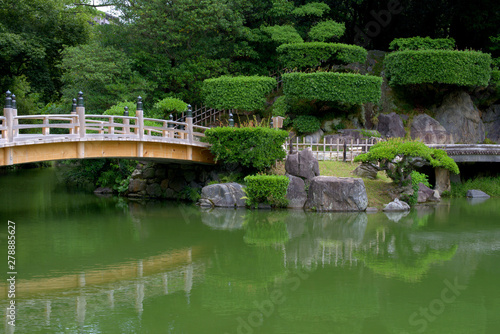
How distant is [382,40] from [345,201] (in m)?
16.2

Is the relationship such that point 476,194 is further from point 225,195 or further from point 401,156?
point 225,195

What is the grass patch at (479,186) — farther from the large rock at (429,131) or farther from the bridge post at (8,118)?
the bridge post at (8,118)

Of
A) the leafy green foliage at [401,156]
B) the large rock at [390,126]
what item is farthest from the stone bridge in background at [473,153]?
the large rock at [390,126]

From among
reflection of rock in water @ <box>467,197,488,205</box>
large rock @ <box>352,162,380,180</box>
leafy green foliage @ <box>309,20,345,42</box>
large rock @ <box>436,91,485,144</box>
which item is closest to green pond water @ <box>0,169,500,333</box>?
large rock @ <box>352,162,380,180</box>

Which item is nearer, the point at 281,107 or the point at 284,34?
the point at 281,107

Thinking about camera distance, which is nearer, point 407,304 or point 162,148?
point 407,304

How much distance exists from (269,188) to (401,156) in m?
4.44

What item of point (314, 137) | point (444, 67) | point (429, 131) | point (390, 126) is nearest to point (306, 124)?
point (314, 137)

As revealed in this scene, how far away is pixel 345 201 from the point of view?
1717cm

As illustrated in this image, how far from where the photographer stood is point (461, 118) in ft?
82.2

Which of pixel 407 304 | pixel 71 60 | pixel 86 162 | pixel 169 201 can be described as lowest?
pixel 407 304

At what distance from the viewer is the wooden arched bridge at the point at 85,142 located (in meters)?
14.2

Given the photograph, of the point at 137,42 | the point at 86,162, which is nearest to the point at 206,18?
the point at 137,42

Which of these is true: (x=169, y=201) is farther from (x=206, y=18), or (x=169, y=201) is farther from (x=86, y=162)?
(x=206, y=18)
